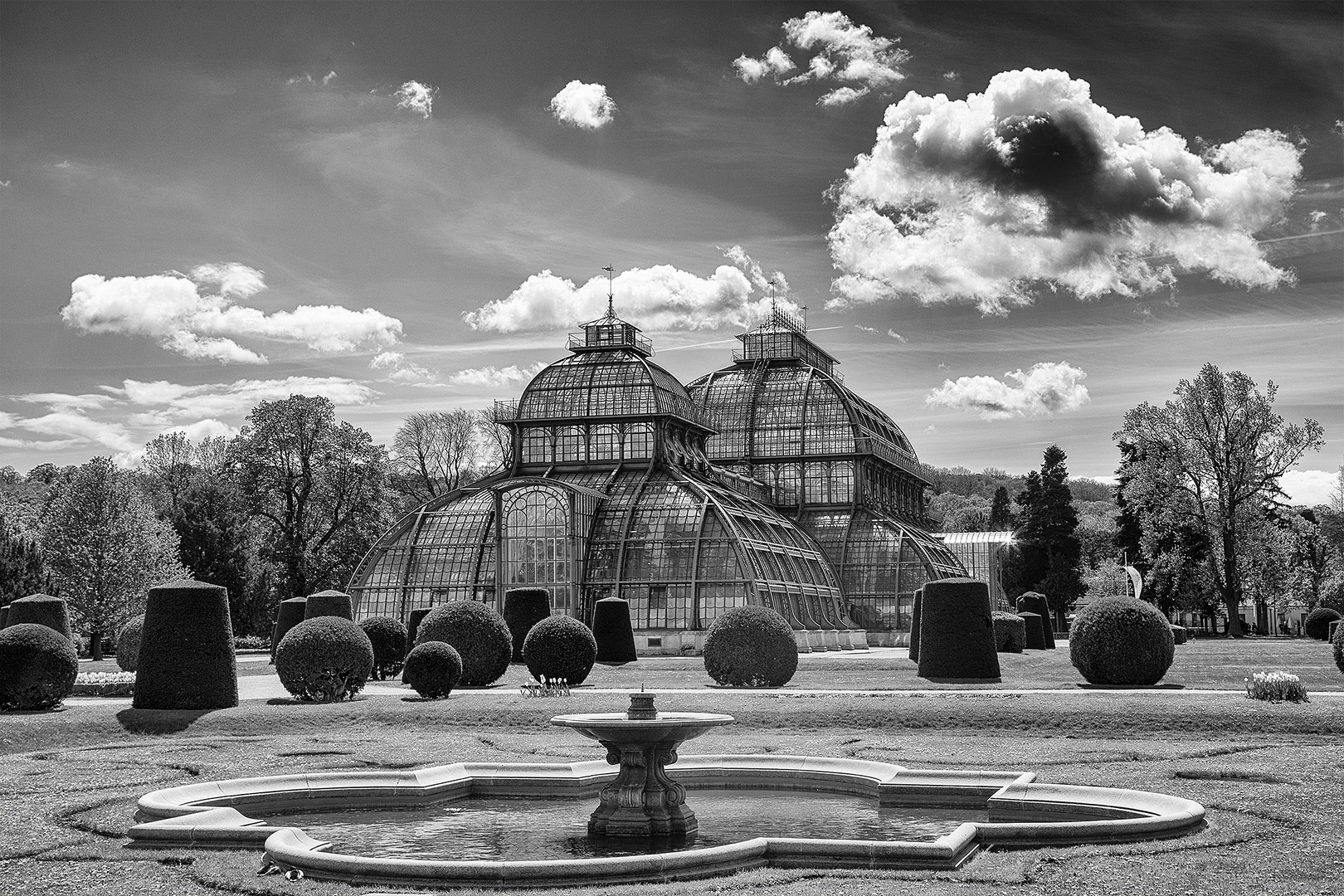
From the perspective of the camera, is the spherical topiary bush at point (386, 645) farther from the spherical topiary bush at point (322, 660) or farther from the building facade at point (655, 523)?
the building facade at point (655, 523)

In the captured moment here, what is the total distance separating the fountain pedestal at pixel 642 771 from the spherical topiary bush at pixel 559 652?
19765 millimetres

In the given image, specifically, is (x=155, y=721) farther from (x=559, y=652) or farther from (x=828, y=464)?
(x=828, y=464)

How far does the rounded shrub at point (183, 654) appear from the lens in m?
27.2

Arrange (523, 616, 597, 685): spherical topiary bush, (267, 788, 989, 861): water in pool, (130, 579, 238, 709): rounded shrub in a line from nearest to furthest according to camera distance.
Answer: (267, 788, 989, 861): water in pool
(130, 579, 238, 709): rounded shrub
(523, 616, 597, 685): spherical topiary bush

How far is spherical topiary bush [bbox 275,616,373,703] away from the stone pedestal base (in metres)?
16.6

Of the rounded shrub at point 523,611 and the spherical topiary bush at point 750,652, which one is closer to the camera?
the spherical topiary bush at point 750,652

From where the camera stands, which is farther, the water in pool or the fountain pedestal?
the fountain pedestal

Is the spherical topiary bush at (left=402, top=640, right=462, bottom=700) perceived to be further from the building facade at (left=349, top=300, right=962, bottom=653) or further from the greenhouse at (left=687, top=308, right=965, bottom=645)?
the greenhouse at (left=687, top=308, right=965, bottom=645)

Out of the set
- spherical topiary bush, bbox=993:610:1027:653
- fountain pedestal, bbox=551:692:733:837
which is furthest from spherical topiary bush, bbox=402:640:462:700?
spherical topiary bush, bbox=993:610:1027:653

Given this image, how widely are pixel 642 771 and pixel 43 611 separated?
29.3m

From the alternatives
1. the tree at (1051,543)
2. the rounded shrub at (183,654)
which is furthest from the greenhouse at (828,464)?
the rounded shrub at (183,654)

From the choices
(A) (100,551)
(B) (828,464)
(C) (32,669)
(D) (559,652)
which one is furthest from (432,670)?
(B) (828,464)

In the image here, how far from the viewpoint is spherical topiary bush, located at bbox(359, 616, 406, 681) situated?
38.7 m

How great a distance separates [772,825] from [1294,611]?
10373 centimetres
